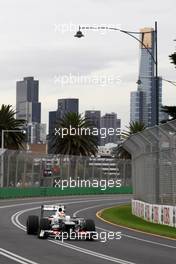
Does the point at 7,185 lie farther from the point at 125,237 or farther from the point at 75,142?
the point at 125,237

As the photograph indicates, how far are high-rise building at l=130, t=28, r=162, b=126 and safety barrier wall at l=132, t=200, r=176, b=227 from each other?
475 cm

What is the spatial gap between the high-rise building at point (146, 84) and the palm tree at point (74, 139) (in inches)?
776

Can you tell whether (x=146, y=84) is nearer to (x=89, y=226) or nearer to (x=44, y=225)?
(x=44, y=225)

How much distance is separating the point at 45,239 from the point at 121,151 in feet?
260

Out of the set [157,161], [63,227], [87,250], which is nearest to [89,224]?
[63,227]

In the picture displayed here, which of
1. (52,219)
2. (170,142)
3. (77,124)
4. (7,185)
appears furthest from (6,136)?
(52,219)

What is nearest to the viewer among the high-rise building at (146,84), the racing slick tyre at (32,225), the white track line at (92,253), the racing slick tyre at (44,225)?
the white track line at (92,253)

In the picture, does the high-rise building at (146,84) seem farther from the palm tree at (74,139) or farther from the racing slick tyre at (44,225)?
the palm tree at (74,139)

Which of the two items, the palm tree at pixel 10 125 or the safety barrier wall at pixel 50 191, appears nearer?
the safety barrier wall at pixel 50 191

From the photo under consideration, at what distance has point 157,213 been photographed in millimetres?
30109

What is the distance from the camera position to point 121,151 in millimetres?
99750

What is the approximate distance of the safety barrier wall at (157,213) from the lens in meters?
27.8

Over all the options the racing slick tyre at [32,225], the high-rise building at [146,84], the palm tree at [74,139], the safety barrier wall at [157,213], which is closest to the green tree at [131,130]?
the palm tree at [74,139]

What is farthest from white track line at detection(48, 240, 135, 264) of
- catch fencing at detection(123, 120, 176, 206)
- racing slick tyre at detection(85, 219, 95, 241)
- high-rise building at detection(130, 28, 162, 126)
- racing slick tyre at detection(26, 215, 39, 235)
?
high-rise building at detection(130, 28, 162, 126)
